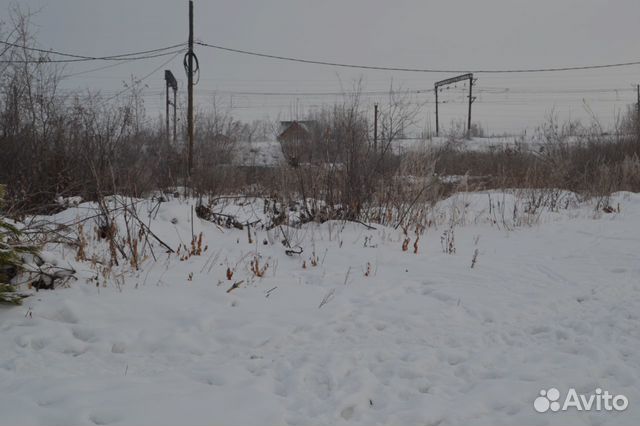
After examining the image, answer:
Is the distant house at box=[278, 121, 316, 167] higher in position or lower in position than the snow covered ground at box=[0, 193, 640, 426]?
higher

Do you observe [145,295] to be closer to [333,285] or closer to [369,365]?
[333,285]

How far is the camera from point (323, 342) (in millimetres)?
2877

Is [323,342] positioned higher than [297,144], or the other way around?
[297,144]

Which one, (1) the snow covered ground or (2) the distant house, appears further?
(2) the distant house

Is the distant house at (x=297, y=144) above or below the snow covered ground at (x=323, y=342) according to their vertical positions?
above

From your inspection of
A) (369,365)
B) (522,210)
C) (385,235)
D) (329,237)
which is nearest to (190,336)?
(369,365)

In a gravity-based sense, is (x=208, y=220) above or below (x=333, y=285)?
above

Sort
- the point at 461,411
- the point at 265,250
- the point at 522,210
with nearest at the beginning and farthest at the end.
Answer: the point at 461,411 < the point at 265,250 < the point at 522,210

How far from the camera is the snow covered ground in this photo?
2.08 meters

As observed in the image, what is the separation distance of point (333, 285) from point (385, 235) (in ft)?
7.84

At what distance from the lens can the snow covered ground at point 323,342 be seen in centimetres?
208

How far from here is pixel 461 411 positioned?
2.08m

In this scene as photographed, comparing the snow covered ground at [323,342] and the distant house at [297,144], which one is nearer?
the snow covered ground at [323,342]

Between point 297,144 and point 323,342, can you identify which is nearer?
point 323,342
